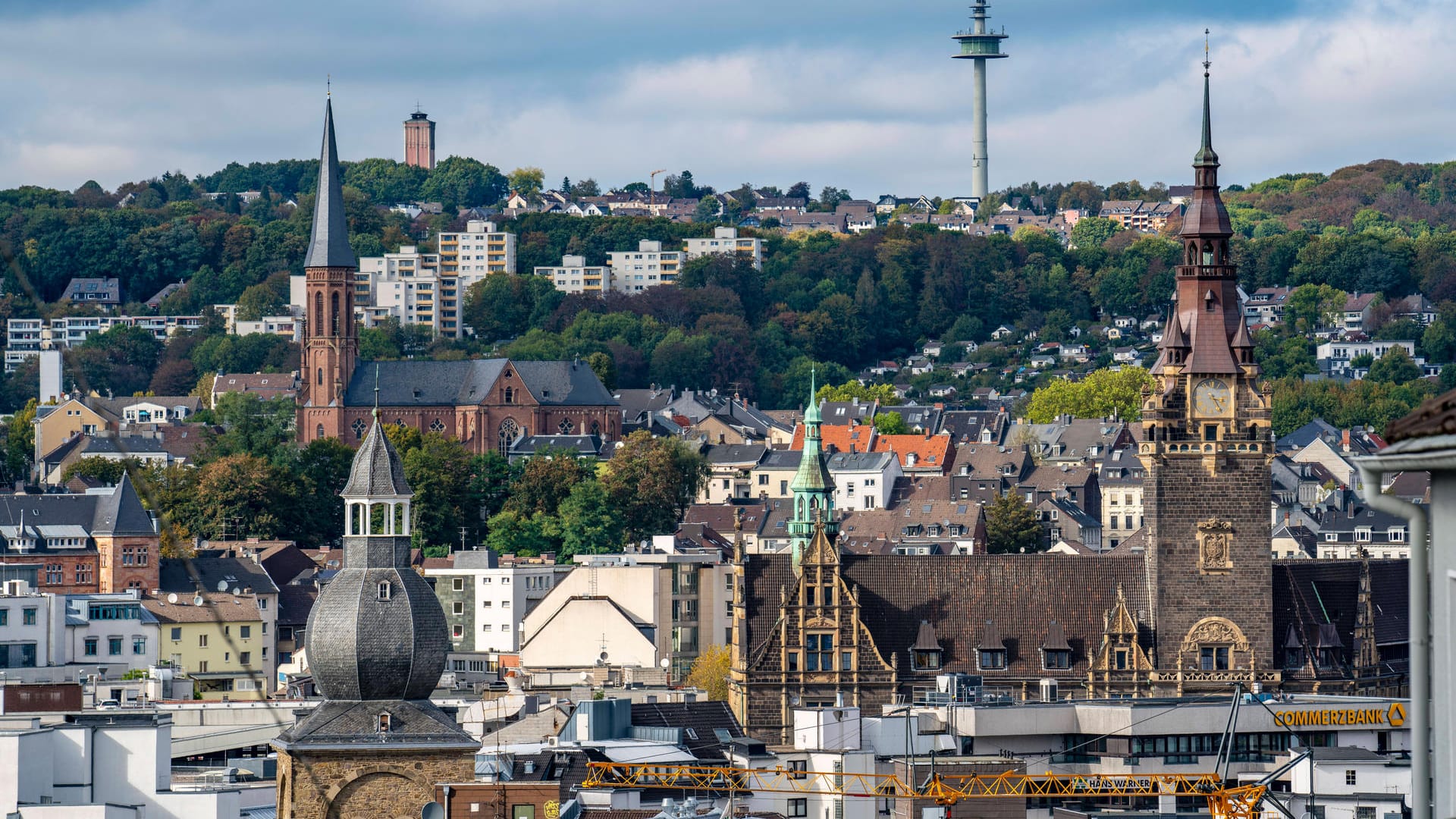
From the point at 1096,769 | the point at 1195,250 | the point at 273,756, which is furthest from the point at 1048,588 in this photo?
the point at 273,756

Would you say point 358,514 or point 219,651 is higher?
point 358,514

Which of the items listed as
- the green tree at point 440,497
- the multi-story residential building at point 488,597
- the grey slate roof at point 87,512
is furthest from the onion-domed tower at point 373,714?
the green tree at point 440,497

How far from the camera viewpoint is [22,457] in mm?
167375

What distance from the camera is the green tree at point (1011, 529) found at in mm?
143625

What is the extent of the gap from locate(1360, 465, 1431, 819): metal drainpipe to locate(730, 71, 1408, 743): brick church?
66471mm

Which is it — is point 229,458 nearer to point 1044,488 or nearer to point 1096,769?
point 1044,488

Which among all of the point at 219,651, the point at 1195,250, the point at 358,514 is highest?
the point at 1195,250

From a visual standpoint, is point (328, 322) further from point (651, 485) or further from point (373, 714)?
point (373, 714)

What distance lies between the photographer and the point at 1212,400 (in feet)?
254

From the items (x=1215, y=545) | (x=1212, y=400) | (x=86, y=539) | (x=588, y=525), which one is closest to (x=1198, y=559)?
(x=1215, y=545)

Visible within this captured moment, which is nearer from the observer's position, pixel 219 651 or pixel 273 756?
pixel 273 756

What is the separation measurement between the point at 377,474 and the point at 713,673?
1743 inches

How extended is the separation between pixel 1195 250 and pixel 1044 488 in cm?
9150

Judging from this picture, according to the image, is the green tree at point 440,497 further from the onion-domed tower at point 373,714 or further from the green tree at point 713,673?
the onion-domed tower at point 373,714
